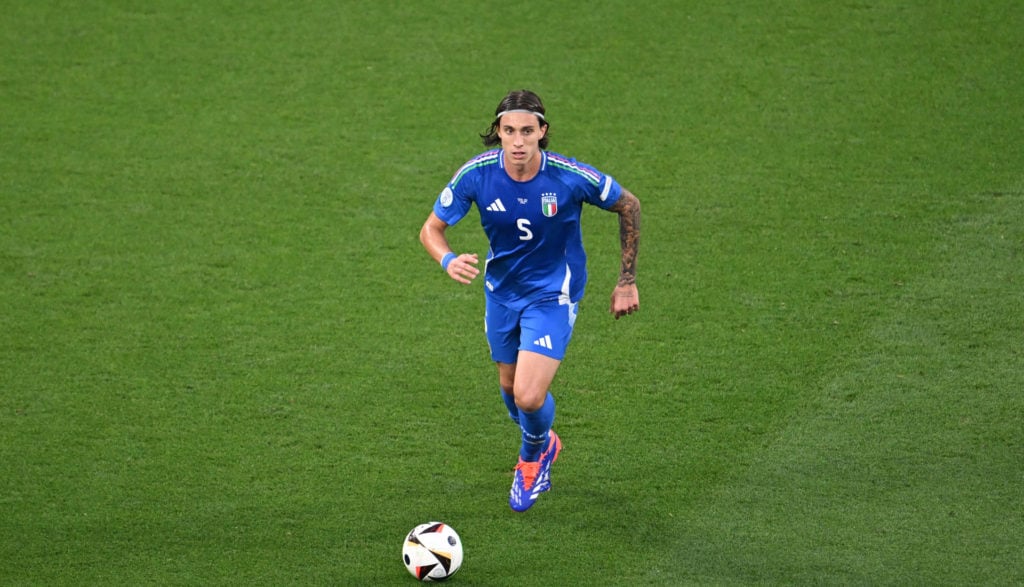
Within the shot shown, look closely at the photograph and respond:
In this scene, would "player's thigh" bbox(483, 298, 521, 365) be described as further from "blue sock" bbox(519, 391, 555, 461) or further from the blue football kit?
"blue sock" bbox(519, 391, 555, 461)

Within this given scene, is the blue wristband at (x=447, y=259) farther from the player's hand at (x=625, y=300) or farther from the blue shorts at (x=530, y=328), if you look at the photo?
the player's hand at (x=625, y=300)

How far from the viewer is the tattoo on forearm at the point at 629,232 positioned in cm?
609

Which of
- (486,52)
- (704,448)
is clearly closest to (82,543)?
(704,448)

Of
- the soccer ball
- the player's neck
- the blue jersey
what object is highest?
the player's neck

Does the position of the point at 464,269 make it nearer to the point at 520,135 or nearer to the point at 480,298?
the point at 520,135

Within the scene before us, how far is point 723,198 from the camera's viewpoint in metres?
9.25

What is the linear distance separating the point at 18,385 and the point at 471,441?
2769 millimetres

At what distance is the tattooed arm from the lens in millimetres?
6094

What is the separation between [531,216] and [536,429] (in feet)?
3.58

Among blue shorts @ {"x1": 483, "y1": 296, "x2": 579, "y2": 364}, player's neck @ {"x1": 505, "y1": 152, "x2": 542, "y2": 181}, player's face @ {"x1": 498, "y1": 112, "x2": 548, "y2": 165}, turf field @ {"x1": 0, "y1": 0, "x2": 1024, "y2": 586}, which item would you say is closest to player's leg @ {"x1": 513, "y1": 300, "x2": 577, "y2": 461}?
blue shorts @ {"x1": 483, "y1": 296, "x2": 579, "y2": 364}

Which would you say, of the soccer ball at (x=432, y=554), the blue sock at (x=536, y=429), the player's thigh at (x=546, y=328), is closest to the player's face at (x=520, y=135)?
the player's thigh at (x=546, y=328)

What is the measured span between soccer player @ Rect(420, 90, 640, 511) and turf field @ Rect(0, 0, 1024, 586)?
668mm

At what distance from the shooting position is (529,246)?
6.07 metres

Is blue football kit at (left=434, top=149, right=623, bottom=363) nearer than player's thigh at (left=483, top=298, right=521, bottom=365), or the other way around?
blue football kit at (left=434, top=149, right=623, bottom=363)
